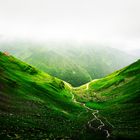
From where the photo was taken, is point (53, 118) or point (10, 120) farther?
point (53, 118)

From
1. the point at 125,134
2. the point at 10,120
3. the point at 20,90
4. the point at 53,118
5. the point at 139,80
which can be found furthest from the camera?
the point at 139,80

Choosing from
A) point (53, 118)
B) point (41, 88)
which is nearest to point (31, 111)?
point (53, 118)

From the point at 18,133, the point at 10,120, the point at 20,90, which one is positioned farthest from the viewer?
the point at 20,90

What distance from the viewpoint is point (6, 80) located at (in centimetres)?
11156

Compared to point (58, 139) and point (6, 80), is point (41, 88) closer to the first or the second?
point (6, 80)

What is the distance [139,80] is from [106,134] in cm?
9773

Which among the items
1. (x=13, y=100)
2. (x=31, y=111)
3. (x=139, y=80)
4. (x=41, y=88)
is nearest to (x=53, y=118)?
A: (x=31, y=111)

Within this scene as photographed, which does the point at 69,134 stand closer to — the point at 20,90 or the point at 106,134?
the point at 106,134

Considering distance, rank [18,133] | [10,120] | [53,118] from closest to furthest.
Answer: [18,133], [10,120], [53,118]

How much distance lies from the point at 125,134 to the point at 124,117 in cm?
2779

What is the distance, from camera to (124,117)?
10194 centimetres

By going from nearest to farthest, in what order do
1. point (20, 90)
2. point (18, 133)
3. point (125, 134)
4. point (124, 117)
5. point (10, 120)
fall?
point (18, 133) → point (10, 120) → point (125, 134) → point (124, 117) → point (20, 90)

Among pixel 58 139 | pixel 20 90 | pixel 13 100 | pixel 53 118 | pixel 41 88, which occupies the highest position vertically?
pixel 41 88

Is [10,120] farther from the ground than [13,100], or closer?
closer
